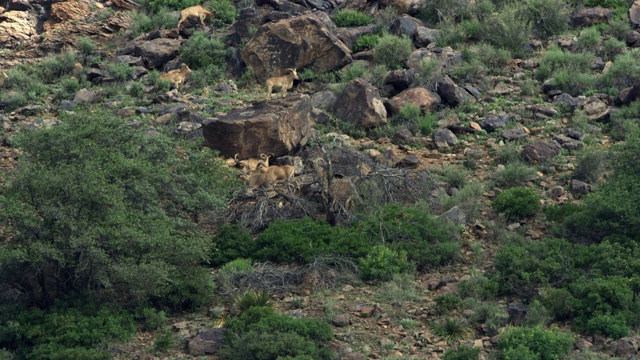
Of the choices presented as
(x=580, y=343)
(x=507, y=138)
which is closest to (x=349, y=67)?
(x=507, y=138)

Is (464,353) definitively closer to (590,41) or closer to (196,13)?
(590,41)

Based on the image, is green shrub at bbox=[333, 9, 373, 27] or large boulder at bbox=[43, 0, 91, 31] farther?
large boulder at bbox=[43, 0, 91, 31]

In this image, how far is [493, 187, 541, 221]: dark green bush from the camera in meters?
19.7

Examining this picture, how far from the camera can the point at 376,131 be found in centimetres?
2367

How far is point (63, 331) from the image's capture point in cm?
1534

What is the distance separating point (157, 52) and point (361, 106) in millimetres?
7526

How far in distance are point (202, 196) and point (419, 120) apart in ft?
22.2

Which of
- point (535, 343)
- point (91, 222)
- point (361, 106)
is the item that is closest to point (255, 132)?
point (361, 106)

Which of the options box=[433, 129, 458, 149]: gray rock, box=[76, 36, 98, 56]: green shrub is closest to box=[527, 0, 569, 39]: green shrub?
box=[433, 129, 458, 149]: gray rock

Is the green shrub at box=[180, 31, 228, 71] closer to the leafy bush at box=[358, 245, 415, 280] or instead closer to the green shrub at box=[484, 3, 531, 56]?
the green shrub at box=[484, 3, 531, 56]

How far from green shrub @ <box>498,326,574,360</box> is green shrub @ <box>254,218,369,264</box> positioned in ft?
12.7

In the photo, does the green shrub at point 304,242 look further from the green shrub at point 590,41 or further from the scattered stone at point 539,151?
the green shrub at point 590,41

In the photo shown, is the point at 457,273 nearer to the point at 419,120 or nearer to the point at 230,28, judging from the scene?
the point at 419,120

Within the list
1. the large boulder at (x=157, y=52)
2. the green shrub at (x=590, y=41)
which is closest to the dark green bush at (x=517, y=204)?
the green shrub at (x=590, y=41)
